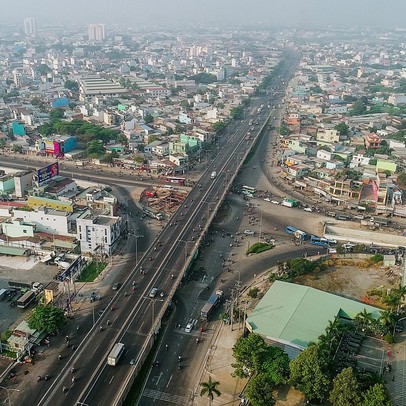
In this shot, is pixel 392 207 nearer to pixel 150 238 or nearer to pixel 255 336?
pixel 150 238

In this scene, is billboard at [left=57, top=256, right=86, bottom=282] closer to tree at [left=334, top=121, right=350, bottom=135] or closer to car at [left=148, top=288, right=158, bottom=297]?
car at [left=148, top=288, right=158, bottom=297]

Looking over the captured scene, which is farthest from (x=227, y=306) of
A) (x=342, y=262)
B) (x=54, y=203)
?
(x=54, y=203)

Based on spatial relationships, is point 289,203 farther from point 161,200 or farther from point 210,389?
point 210,389

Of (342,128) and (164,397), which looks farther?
(342,128)

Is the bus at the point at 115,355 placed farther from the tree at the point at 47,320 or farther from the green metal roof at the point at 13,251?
the green metal roof at the point at 13,251

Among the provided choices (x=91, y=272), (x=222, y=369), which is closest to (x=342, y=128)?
(x=91, y=272)

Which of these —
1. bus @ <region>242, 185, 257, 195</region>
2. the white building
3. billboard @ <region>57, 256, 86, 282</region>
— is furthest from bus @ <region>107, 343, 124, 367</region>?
bus @ <region>242, 185, 257, 195</region>
